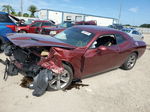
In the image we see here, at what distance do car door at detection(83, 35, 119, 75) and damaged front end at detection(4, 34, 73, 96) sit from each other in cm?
56

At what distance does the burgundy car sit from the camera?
3.03m

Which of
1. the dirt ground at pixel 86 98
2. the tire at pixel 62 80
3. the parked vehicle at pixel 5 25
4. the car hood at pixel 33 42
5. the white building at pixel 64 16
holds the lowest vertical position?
the dirt ground at pixel 86 98

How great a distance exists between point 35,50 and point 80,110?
1.77 meters

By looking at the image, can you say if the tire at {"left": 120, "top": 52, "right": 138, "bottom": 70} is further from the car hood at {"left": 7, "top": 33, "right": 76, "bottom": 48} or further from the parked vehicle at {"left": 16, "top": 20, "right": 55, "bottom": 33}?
the parked vehicle at {"left": 16, "top": 20, "right": 55, "bottom": 33}

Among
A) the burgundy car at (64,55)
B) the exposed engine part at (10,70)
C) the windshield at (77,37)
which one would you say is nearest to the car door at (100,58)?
the burgundy car at (64,55)

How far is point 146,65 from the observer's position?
6.28 meters

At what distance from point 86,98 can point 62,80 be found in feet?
2.36

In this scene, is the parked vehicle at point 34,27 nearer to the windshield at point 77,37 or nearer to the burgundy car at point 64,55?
the windshield at point 77,37

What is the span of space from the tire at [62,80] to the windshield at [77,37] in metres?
0.76

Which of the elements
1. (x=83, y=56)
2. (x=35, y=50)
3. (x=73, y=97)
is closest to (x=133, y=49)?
(x=83, y=56)

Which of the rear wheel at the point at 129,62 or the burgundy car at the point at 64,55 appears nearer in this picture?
the burgundy car at the point at 64,55

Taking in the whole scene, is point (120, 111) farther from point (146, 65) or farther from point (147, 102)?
point (146, 65)

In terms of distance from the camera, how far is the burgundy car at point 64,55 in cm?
303

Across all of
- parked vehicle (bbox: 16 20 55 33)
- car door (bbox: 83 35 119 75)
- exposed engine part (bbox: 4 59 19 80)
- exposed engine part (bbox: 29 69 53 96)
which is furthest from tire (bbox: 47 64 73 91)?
parked vehicle (bbox: 16 20 55 33)
